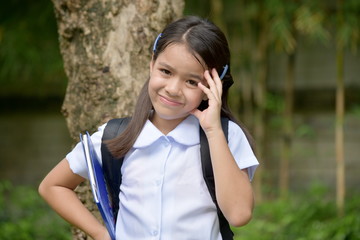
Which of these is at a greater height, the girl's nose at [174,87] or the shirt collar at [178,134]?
the girl's nose at [174,87]

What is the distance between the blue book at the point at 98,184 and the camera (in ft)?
5.86

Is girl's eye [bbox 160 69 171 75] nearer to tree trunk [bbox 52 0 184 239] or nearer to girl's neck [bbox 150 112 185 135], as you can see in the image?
girl's neck [bbox 150 112 185 135]

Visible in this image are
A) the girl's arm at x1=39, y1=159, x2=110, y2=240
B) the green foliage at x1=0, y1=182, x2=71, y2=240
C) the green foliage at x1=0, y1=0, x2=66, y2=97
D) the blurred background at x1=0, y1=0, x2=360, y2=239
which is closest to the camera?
the girl's arm at x1=39, y1=159, x2=110, y2=240

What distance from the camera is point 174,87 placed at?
1.71 m

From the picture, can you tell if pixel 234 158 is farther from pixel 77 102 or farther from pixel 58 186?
pixel 77 102

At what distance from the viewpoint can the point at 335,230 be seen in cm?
440

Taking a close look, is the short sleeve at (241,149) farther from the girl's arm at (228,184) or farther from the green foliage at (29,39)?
the green foliage at (29,39)

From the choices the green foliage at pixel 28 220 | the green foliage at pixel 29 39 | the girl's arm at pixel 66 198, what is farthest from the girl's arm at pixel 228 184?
the green foliage at pixel 29 39

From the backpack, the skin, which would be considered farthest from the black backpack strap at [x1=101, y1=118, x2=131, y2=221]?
the skin

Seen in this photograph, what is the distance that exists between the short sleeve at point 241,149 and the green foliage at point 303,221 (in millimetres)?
2631

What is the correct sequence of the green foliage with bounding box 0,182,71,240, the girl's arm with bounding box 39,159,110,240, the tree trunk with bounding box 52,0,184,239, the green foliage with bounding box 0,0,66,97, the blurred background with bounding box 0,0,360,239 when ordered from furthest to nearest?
the green foliage with bounding box 0,0,66,97 < the blurred background with bounding box 0,0,360,239 < the green foliage with bounding box 0,182,71,240 < the tree trunk with bounding box 52,0,184,239 < the girl's arm with bounding box 39,159,110,240

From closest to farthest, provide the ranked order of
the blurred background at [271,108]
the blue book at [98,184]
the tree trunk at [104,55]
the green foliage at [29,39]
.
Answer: the blue book at [98,184] < the tree trunk at [104,55] < the blurred background at [271,108] < the green foliage at [29,39]

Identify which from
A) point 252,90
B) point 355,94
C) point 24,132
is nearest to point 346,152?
point 355,94

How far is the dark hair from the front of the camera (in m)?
1.73
